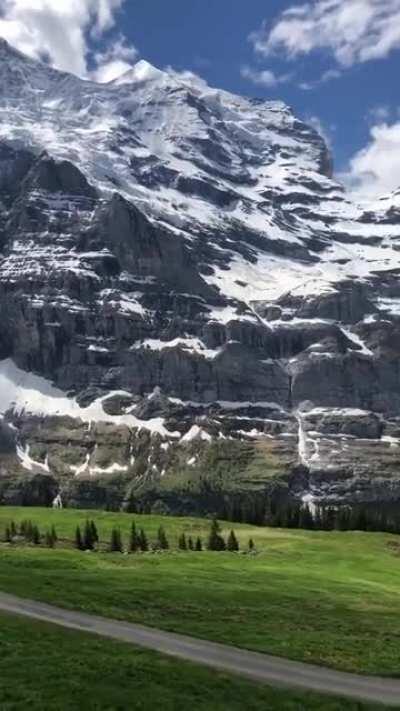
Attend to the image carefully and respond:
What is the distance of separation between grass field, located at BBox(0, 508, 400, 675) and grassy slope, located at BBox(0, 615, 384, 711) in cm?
629

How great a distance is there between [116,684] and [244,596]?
26501mm

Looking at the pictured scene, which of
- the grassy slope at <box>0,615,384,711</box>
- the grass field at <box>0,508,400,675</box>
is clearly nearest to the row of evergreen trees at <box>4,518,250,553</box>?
the grass field at <box>0,508,400,675</box>

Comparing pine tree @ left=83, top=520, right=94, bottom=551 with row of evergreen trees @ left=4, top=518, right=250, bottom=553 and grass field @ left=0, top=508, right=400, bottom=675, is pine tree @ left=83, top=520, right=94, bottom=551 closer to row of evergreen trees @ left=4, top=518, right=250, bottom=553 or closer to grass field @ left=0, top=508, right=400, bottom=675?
row of evergreen trees @ left=4, top=518, right=250, bottom=553

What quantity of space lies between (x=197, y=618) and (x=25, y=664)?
15.3m

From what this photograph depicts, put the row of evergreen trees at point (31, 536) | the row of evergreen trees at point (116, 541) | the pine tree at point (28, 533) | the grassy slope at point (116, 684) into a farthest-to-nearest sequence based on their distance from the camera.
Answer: the pine tree at point (28, 533) < the row of evergreen trees at point (116, 541) < the row of evergreen trees at point (31, 536) < the grassy slope at point (116, 684)

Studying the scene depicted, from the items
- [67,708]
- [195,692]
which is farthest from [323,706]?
[67,708]

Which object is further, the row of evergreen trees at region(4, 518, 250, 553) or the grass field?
the row of evergreen trees at region(4, 518, 250, 553)

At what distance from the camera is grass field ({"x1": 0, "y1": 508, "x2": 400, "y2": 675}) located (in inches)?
1623

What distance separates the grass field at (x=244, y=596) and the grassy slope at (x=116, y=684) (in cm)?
629

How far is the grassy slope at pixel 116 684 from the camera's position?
2817 cm

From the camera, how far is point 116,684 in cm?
3022

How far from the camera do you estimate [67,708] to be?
27.2 m

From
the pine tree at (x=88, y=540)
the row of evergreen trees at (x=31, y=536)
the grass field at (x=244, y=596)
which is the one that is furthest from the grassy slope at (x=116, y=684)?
the pine tree at (x=88, y=540)

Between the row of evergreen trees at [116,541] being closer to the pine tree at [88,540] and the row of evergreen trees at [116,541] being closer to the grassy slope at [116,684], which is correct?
the pine tree at [88,540]
